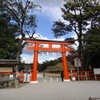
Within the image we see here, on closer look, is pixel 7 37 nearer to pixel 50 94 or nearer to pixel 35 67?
pixel 35 67

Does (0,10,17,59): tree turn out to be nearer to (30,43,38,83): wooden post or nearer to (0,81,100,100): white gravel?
(30,43,38,83): wooden post

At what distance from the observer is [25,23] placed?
2270cm

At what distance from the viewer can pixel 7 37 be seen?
19484mm

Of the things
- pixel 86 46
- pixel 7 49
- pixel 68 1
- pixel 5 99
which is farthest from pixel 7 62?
pixel 68 1

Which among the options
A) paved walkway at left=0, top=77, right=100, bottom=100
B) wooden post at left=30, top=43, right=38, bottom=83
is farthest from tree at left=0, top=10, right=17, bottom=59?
paved walkway at left=0, top=77, right=100, bottom=100

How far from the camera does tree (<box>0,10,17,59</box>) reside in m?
18.0

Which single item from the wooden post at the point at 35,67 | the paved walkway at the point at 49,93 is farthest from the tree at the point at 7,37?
the paved walkway at the point at 49,93

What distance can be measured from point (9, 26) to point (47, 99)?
17383 mm

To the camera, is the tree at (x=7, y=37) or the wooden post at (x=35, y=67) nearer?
the wooden post at (x=35, y=67)

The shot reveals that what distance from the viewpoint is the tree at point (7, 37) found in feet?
58.9

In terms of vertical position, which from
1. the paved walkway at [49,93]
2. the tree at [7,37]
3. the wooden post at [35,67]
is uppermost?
the tree at [7,37]

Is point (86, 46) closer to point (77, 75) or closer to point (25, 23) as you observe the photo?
point (77, 75)

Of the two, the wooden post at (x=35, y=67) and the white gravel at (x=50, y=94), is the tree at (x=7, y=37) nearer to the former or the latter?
the wooden post at (x=35, y=67)

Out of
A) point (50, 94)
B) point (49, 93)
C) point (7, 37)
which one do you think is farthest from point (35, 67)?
point (7, 37)
